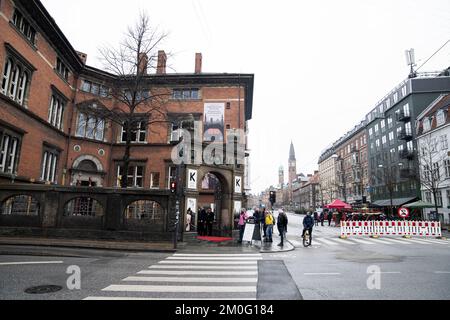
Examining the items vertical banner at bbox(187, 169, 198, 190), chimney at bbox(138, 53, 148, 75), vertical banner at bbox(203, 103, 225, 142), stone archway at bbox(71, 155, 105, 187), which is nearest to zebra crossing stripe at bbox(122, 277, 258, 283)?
vertical banner at bbox(187, 169, 198, 190)

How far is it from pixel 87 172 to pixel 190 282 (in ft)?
79.3

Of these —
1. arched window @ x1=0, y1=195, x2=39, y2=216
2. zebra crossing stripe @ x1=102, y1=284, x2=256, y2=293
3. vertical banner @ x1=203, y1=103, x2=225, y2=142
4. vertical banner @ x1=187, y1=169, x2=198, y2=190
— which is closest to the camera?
zebra crossing stripe @ x1=102, y1=284, x2=256, y2=293

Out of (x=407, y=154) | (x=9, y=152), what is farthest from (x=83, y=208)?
(x=407, y=154)

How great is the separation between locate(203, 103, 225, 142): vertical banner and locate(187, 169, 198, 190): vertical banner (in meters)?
13.5

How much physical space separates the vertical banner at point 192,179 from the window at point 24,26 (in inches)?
622

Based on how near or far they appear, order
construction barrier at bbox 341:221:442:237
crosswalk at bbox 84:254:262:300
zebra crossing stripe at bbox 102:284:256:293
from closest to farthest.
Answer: crosswalk at bbox 84:254:262:300, zebra crossing stripe at bbox 102:284:256:293, construction barrier at bbox 341:221:442:237

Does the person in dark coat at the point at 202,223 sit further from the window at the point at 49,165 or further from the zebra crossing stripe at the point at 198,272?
the window at the point at 49,165

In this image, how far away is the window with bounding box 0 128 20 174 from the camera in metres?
18.8

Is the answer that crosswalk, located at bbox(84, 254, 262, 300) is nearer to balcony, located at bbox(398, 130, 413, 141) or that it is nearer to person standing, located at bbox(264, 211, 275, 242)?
person standing, located at bbox(264, 211, 275, 242)

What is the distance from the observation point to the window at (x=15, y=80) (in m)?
19.0

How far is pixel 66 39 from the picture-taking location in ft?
82.1

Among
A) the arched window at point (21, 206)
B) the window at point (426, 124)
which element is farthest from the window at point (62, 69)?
the window at point (426, 124)
